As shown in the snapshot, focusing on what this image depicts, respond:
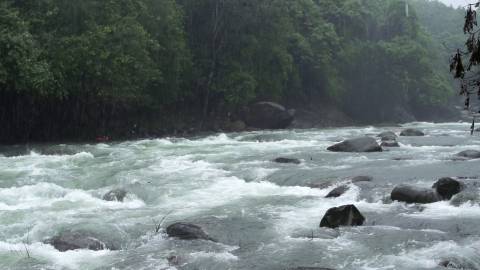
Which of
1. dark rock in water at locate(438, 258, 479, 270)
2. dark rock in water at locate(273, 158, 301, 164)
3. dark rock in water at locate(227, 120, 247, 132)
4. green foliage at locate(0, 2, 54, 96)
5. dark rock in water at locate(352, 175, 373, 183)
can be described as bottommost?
dark rock in water at locate(227, 120, 247, 132)

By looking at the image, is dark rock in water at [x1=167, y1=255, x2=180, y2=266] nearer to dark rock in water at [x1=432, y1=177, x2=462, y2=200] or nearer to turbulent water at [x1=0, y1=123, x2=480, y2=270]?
turbulent water at [x1=0, y1=123, x2=480, y2=270]

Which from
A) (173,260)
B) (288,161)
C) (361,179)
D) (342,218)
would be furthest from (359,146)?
(173,260)

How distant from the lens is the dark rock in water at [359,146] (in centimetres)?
2134

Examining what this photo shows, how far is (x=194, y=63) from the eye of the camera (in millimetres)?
37562

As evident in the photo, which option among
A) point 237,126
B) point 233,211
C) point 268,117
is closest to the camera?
point 233,211

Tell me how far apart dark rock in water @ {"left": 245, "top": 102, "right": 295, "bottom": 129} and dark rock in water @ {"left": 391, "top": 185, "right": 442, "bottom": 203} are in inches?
1001

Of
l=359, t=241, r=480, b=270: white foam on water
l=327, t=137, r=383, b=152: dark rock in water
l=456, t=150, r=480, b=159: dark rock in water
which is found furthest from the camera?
l=327, t=137, r=383, b=152: dark rock in water

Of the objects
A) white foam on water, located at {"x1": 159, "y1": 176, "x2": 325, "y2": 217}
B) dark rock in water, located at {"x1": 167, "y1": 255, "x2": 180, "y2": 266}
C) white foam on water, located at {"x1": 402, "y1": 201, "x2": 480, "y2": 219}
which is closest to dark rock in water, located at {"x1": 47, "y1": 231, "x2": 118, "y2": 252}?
dark rock in water, located at {"x1": 167, "y1": 255, "x2": 180, "y2": 266}

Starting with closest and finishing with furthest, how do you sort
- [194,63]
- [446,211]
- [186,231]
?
[186,231] → [446,211] → [194,63]

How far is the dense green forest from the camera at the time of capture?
25891 millimetres

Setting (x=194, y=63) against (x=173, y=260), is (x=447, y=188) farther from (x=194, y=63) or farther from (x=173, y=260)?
(x=194, y=63)

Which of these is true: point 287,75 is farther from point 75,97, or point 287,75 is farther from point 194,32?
point 75,97

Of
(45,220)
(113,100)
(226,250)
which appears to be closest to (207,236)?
(226,250)

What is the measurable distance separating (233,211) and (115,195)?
3199mm
